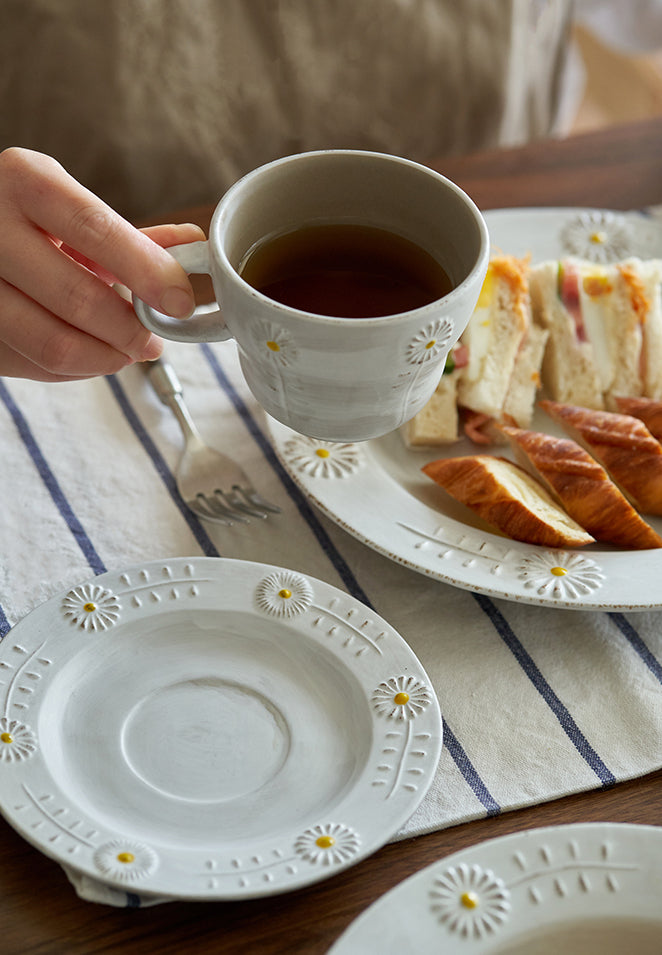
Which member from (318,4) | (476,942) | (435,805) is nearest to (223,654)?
(435,805)

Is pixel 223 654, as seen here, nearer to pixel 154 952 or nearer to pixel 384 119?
pixel 154 952

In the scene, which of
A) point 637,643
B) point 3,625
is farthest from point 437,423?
point 3,625

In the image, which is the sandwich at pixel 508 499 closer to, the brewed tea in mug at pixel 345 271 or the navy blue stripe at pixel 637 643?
the navy blue stripe at pixel 637 643

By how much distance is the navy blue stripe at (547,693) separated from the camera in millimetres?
996

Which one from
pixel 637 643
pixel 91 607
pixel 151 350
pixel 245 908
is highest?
pixel 151 350

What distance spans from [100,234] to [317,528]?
0.52 metres

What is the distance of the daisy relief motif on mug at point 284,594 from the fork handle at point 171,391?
14.5 inches

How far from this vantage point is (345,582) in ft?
3.92

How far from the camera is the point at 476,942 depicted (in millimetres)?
768

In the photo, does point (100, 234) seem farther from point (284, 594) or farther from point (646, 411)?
point (646, 411)

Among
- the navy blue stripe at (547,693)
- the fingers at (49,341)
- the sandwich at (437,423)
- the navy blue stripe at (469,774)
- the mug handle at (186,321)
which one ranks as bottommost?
the navy blue stripe at (547,693)

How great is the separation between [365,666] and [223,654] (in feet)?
0.55

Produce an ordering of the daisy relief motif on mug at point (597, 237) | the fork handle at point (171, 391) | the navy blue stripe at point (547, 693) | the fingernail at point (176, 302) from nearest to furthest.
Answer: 1. the fingernail at point (176, 302)
2. the navy blue stripe at point (547, 693)
3. the fork handle at point (171, 391)
4. the daisy relief motif on mug at point (597, 237)

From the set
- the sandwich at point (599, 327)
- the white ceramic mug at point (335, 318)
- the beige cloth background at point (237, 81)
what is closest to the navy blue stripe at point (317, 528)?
the white ceramic mug at point (335, 318)
